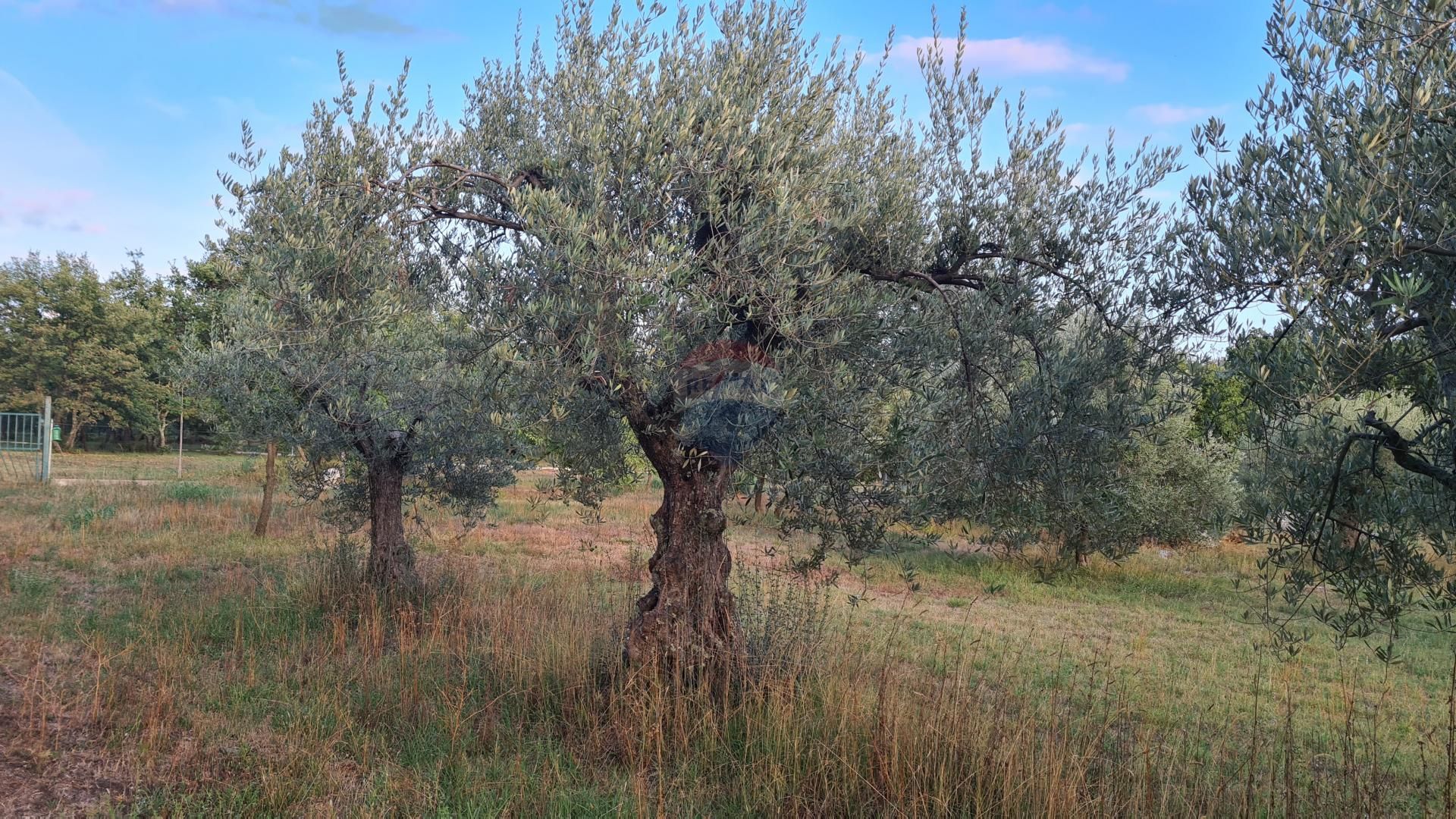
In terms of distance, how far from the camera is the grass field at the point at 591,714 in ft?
17.6

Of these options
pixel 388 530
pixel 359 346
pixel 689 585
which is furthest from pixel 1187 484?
pixel 359 346

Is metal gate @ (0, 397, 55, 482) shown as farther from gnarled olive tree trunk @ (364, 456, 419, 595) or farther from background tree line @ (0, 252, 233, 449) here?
gnarled olive tree trunk @ (364, 456, 419, 595)

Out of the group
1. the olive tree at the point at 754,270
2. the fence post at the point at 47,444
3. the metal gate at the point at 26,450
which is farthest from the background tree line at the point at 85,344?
the olive tree at the point at 754,270

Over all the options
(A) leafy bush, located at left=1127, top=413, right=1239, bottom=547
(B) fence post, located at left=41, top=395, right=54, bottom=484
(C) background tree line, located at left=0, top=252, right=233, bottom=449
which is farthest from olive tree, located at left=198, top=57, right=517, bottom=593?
(C) background tree line, located at left=0, top=252, right=233, bottom=449

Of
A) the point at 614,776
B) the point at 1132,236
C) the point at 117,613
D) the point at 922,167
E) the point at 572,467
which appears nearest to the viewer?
the point at 614,776

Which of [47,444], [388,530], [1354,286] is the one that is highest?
[1354,286]

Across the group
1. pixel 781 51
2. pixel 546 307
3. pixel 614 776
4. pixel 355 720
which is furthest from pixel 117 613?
pixel 781 51

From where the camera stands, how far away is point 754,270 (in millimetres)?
5926

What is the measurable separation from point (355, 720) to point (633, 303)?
439 centimetres

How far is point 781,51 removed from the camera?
6.79 m

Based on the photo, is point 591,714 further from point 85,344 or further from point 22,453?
point 85,344

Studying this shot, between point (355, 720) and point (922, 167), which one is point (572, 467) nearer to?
point (355, 720)

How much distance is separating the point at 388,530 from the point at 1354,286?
11447 millimetres

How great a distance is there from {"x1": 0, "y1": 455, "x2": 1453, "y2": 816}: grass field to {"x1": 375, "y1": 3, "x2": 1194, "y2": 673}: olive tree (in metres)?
0.92
